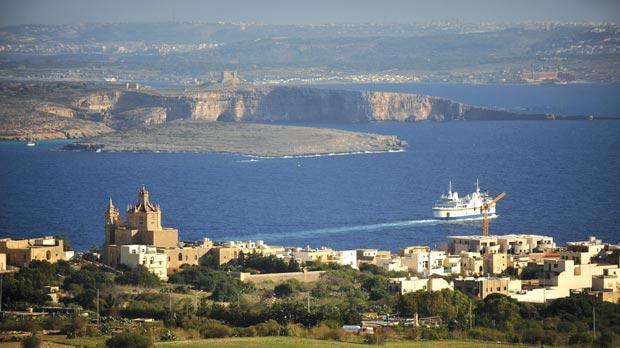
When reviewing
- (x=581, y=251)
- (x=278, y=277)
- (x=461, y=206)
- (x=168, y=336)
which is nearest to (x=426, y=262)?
(x=581, y=251)

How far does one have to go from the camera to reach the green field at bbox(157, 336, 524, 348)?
114 ft

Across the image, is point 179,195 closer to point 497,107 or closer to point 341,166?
point 341,166

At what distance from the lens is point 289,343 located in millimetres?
35281

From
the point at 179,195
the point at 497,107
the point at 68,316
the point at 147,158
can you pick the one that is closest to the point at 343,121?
the point at 497,107

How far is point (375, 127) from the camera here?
126375 millimetres

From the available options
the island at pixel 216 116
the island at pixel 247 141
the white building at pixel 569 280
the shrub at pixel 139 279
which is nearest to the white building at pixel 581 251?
the white building at pixel 569 280

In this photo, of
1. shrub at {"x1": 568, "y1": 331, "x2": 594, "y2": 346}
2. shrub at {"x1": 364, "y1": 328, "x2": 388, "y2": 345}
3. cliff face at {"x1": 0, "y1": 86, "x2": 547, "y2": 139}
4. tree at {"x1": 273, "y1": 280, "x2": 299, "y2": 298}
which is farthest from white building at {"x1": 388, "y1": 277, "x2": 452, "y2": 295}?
cliff face at {"x1": 0, "y1": 86, "x2": 547, "y2": 139}

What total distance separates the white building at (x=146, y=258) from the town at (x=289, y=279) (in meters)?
0.04

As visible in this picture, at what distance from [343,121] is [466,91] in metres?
38.2

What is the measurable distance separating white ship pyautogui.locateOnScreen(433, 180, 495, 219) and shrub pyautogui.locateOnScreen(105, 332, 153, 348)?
34659 millimetres

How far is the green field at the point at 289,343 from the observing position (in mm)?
34812

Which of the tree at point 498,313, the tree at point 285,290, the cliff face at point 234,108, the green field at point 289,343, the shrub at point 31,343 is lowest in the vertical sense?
the green field at point 289,343

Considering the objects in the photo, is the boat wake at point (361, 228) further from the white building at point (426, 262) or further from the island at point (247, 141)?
the island at point (247, 141)

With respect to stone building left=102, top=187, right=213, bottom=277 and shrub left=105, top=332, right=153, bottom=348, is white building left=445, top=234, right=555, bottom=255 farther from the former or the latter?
shrub left=105, top=332, right=153, bottom=348
